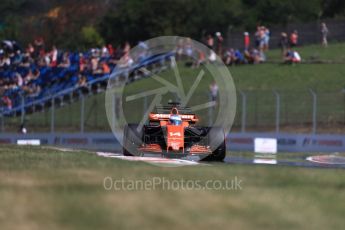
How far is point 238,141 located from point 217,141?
432 inches

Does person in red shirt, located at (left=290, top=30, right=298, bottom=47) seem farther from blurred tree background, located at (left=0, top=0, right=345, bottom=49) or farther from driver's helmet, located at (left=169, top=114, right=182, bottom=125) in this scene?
driver's helmet, located at (left=169, top=114, right=182, bottom=125)

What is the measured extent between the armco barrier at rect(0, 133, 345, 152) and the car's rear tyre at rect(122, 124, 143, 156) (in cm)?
820

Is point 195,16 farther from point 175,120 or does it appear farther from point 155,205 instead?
point 155,205

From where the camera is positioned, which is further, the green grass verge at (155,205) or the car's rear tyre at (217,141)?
the car's rear tyre at (217,141)

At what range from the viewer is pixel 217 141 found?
779 inches

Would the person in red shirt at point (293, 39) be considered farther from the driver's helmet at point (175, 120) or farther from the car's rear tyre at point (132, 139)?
the car's rear tyre at point (132, 139)

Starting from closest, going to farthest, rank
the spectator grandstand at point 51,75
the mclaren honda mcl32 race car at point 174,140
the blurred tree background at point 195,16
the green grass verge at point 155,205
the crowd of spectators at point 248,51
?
the green grass verge at point 155,205 < the mclaren honda mcl32 race car at point 174,140 < the spectator grandstand at point 51,75 < the crowd of spectators at point 248,51 < the blurred tree background at point 195,16

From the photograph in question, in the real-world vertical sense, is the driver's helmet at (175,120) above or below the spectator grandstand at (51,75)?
below

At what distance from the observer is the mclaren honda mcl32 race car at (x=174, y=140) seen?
64.6 ft

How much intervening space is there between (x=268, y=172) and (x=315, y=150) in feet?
57.3

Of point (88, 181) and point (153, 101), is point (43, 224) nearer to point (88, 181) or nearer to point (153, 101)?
point (88, 181)

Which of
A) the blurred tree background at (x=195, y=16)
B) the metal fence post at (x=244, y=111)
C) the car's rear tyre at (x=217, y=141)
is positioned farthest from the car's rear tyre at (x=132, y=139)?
the blurred tree background at (x=195, y=16)

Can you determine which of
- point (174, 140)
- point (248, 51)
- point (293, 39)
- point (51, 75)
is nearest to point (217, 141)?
point (174, 140)

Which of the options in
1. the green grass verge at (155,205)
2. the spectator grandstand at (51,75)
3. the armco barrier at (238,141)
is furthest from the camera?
the spectator grandstand at (51,75)
